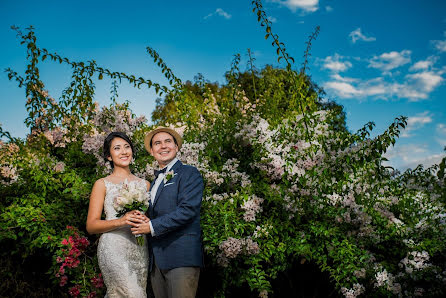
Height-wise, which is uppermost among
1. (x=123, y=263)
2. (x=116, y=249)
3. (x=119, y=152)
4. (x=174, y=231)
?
(x=119, y=152)

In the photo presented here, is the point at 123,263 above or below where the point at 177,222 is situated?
below

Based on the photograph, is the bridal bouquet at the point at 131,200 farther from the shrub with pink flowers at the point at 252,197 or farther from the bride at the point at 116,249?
the shrub with pink flowers at the point at 252,197

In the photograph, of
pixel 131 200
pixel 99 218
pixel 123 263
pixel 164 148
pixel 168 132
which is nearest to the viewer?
pixel 131 200

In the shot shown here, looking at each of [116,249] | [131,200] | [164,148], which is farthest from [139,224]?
[164,148]

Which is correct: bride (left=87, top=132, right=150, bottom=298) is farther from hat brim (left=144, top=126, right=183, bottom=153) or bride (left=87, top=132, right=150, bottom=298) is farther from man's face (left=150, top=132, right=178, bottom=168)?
hat brim (left=144, top=126, right=183, bottom=153)

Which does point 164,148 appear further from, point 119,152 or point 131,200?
point 131,200

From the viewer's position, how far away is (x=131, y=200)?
282 centimetres

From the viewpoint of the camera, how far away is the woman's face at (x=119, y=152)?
339cm

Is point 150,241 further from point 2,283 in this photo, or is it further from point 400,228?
point 400,228

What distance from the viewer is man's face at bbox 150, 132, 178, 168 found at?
10.9ft

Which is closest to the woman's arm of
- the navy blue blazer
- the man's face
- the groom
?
the groom

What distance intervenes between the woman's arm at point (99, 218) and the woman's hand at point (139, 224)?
3cm

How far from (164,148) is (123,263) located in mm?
1041

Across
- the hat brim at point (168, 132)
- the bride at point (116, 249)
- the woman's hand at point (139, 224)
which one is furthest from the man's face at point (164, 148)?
the woman's hand at point (139, 224)
